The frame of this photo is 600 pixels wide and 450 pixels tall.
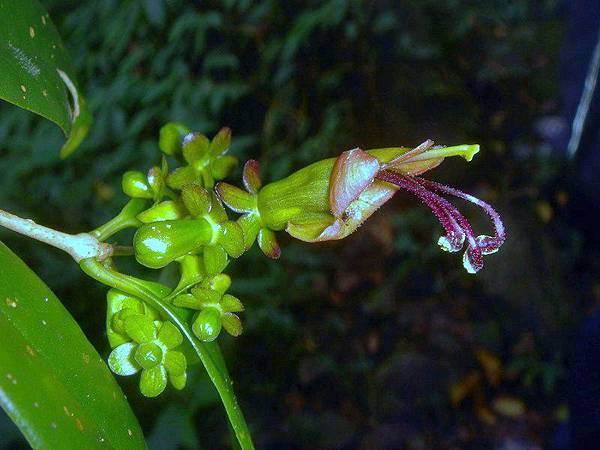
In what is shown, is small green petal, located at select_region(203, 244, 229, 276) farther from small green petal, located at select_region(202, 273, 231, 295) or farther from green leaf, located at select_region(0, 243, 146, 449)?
green leaf, located at select_region(0, 243, 146, 449)

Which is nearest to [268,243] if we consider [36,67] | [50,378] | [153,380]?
[153,380]

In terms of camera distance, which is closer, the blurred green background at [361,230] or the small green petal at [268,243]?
the small green petal at [268,243]

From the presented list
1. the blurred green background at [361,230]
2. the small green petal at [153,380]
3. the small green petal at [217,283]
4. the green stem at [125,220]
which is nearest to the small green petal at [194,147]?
the green stem at [125,220]

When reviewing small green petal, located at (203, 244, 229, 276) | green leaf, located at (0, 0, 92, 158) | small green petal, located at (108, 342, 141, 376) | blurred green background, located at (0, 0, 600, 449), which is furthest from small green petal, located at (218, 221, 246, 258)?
blurred green background, located at (0, 0, 600, 449)

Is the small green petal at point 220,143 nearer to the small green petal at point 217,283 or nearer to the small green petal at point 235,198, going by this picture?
the small green petal at point 235,198

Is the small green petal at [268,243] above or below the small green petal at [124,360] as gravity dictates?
above

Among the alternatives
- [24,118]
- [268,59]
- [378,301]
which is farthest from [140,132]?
[378,301]

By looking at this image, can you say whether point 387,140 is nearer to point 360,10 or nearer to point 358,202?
point 360,10
